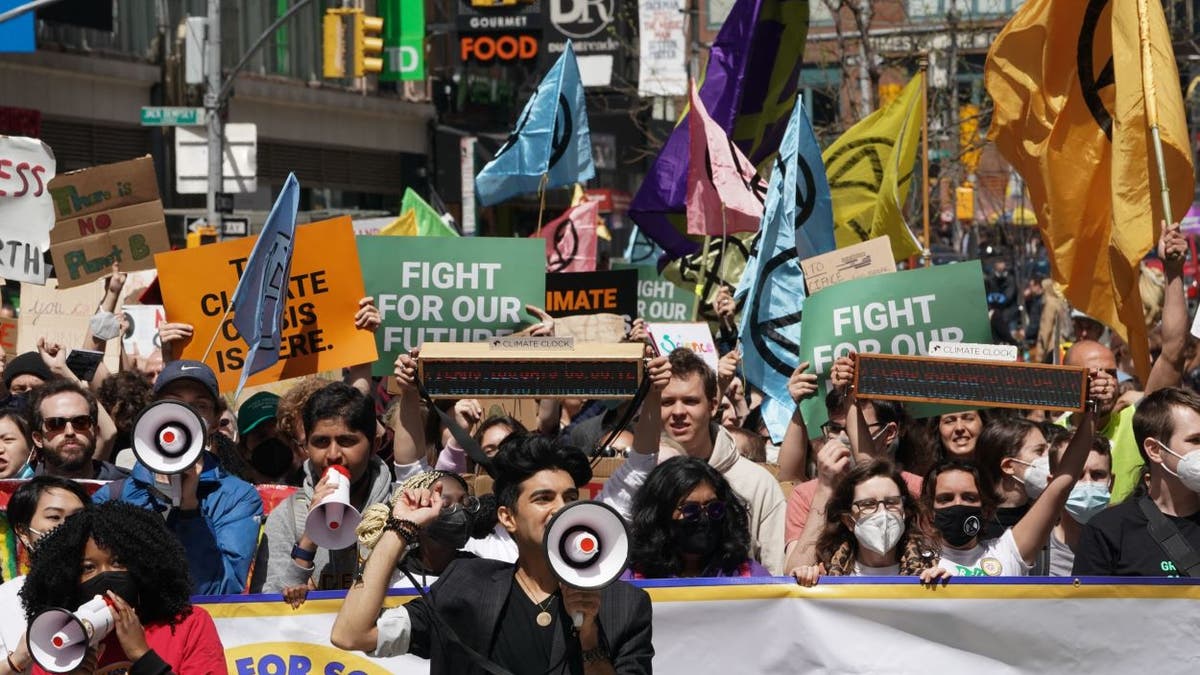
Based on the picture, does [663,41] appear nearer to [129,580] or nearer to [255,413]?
[255,413]

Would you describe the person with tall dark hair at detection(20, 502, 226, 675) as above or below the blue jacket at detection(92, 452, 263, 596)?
above

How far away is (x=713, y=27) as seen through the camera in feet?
119

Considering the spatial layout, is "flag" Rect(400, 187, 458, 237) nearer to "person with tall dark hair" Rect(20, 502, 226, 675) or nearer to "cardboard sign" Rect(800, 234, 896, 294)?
"cardboard sign" Rect(800, 234, 896, 294)

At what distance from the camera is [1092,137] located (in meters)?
8.18

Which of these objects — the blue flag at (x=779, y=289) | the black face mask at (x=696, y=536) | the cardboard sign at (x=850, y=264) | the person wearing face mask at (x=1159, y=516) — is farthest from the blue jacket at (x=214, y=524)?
the cardboard sign at (x=850, y=264)

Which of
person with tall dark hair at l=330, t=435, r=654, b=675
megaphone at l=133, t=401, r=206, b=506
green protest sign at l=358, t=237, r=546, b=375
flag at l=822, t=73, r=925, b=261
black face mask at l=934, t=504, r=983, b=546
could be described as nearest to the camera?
person with tall dark hair at l=330, t=435, r=654, b=675

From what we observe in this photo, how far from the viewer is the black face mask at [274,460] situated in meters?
7.65

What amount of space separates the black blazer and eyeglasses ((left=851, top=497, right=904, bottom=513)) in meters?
1.51

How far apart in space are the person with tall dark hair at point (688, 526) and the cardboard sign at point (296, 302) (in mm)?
2387

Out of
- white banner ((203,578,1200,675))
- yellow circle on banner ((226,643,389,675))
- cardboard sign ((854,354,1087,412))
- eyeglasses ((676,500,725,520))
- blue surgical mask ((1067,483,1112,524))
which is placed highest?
cardboard sign ((854,354,1087,412))

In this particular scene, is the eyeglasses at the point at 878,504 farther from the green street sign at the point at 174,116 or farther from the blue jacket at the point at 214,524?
the green street sign at the point at 174,116

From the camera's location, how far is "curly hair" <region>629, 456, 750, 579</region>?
18.4 ft

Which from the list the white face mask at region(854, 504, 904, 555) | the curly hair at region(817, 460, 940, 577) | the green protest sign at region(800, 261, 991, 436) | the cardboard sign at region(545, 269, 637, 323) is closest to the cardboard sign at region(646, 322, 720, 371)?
the cardboard sign at region(545, 269, 637, 323)

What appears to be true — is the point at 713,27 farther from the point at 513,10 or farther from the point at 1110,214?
the point at 1110,214
